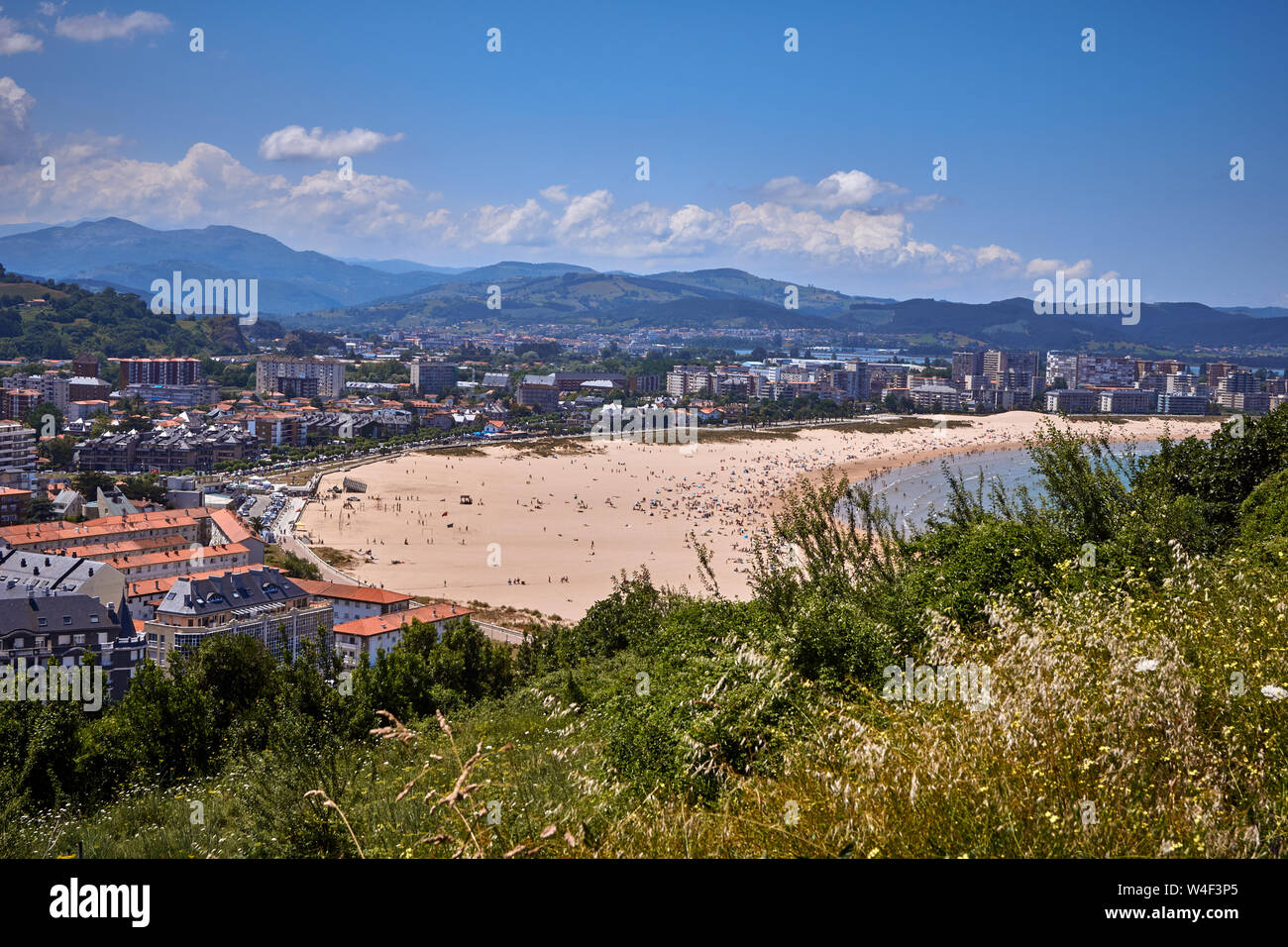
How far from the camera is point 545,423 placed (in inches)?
3209

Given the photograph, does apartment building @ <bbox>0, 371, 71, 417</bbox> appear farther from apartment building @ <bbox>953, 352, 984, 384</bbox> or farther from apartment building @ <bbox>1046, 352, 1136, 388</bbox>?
apartment building @ <bbox>953, 352, 984, 384</bbox>

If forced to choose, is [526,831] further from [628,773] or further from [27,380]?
[27,380]

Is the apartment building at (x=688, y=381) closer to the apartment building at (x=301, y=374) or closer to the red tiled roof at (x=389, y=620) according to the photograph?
the apartment building at (x=301, y=374)

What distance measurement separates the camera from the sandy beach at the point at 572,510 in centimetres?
3127

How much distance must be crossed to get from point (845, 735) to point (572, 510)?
40363 millimetres

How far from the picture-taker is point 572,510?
4447 cm

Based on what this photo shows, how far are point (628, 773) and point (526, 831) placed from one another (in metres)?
1.63

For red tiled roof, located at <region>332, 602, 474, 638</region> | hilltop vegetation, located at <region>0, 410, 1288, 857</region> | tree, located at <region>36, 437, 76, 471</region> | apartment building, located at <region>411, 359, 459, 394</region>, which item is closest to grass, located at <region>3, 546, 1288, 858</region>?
hilltop vegetation, located at <region>0, 410, 1288, 857</region>

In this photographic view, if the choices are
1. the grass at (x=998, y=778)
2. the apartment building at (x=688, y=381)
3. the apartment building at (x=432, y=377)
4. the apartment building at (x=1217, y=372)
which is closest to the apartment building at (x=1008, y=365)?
the apartment building at (x=1217, y=372)

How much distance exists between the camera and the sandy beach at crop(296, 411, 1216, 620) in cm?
3127

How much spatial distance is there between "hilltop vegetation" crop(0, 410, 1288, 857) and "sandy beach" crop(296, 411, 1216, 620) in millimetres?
11525

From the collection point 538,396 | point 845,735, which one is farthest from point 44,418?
point 845,735
